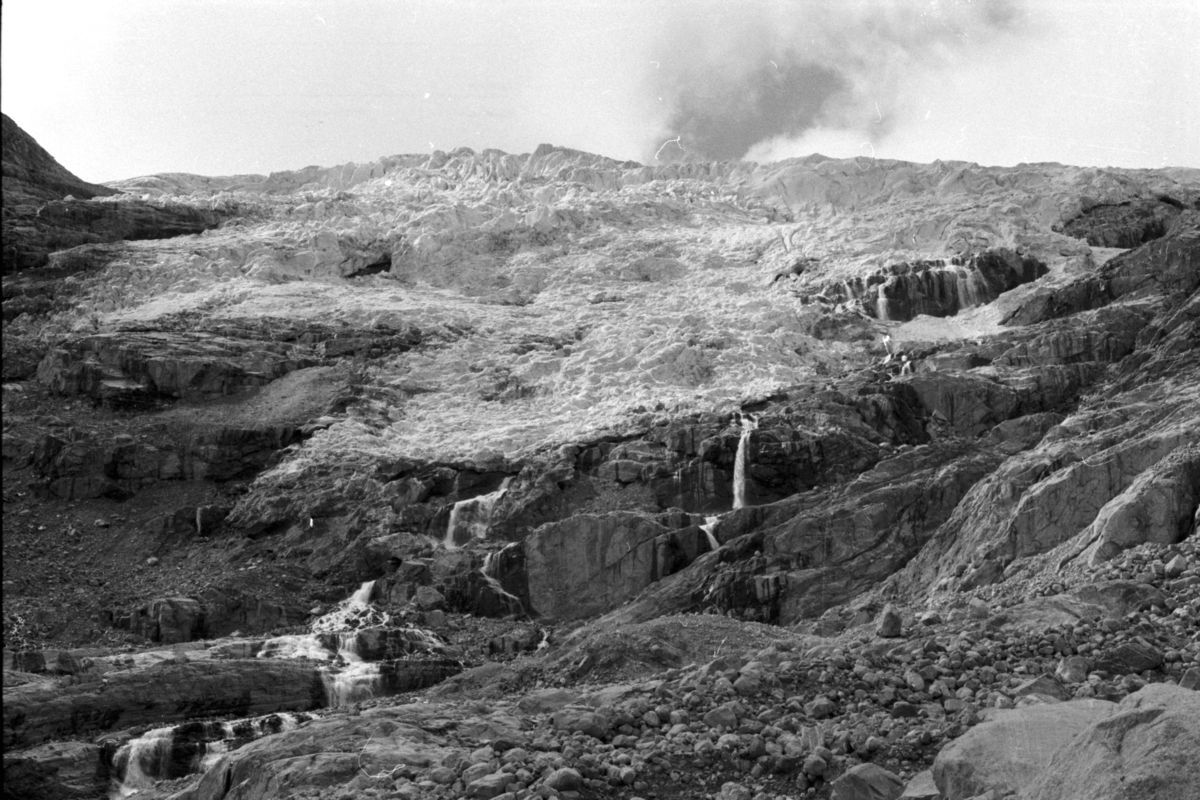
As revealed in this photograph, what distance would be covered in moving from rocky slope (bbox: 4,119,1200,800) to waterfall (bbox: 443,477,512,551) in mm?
116

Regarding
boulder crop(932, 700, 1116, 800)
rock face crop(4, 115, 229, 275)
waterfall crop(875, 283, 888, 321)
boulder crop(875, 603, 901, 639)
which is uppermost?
rock face crop(4, 115, 229, 275)

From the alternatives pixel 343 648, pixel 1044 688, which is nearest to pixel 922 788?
pixel 1044 688

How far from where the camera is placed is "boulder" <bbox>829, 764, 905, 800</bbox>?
7.93 metres

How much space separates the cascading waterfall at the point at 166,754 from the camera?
16.8 m

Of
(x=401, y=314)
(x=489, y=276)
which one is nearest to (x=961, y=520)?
(x=401, y=314)

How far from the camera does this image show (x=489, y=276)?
47062mm

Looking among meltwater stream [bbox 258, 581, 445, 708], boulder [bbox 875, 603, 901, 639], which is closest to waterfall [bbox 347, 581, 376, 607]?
meltwater stream [bbox 258, 581, 445, 708]

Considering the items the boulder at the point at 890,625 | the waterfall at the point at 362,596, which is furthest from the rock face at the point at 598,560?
the boulder at the point at 890,625

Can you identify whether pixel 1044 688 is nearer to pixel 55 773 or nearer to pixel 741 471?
pixel 55 773

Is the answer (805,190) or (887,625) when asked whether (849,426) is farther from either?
(805,190)

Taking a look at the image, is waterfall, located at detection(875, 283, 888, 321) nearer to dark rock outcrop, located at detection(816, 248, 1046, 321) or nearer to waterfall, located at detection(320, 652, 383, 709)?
dark rock outcrop, located at detection(816, 248, 1046, 321)

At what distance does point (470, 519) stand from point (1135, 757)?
1014 inches

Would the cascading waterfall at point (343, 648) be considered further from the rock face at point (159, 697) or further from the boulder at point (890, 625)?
the boulder at point (890, 625)

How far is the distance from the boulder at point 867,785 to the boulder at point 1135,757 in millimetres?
1183
